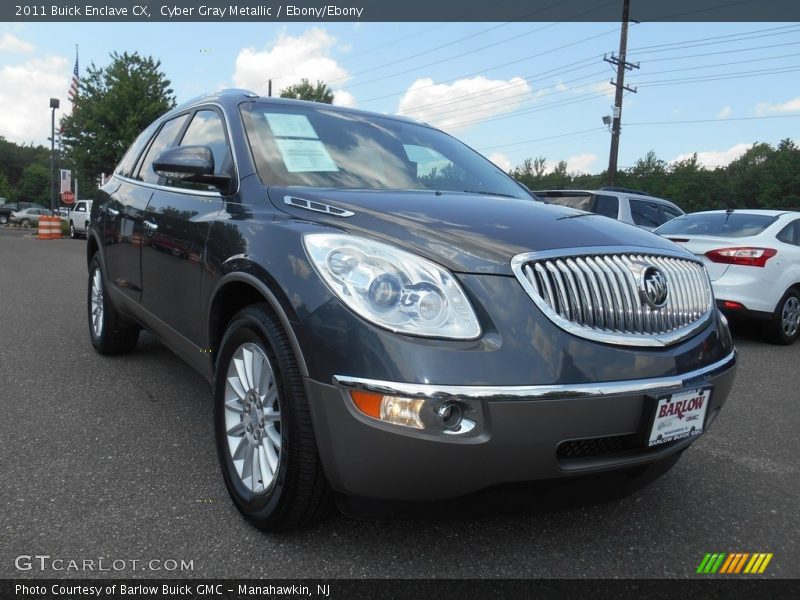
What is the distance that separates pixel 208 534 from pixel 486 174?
226 centimetres

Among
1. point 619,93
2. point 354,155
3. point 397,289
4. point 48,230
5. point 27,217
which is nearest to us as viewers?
point 397,289

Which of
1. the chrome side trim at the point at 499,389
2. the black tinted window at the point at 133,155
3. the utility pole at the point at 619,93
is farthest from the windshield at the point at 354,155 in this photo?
the utility pole at the point at 619,93

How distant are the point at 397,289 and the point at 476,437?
48 centimetres

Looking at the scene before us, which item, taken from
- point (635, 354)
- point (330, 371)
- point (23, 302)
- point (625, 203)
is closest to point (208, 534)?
point (330, 371)

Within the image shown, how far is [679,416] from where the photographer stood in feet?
6.88

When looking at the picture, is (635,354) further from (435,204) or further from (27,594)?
(27,594)

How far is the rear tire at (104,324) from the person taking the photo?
458 cm

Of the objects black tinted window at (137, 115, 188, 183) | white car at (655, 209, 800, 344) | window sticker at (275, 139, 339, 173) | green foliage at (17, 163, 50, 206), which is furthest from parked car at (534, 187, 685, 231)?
green foliage at (17, 163, 50, 206)

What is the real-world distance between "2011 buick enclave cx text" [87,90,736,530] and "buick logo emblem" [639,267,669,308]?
10 mm

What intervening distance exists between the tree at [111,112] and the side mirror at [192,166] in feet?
98.7

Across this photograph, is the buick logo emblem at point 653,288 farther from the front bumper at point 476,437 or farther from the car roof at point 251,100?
the car roof at point 251,100

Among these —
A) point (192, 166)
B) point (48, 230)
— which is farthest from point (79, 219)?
point (192, 166)

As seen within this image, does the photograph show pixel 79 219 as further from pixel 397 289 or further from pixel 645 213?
pixel 397 289

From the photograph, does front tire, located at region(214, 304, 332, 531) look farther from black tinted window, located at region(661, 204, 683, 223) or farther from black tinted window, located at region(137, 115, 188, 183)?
black tinted window, located at region(661, 204, 683, 223)
